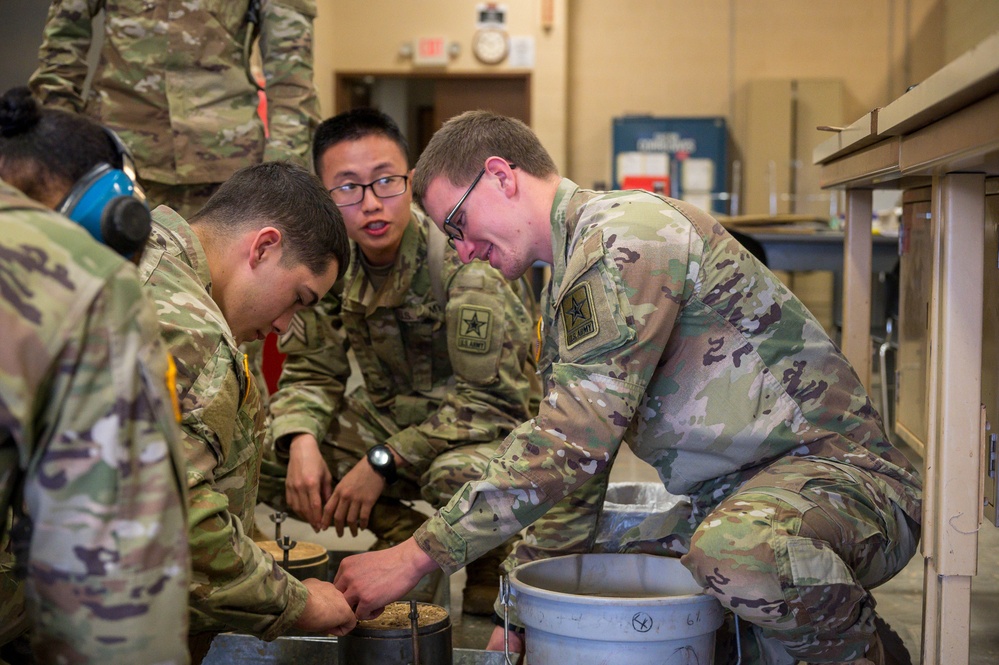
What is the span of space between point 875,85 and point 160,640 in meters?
8.58

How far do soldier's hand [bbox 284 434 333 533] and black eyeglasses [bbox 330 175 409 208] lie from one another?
59 cm

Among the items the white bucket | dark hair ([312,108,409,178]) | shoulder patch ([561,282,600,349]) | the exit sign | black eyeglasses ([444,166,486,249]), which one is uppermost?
the exit sign

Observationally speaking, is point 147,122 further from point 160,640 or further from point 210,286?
point 160,640

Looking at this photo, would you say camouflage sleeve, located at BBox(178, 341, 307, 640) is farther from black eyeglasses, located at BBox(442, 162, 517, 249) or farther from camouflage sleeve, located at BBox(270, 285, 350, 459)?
camouflage sleeve, located at BBox(270, 285, 350, 459)

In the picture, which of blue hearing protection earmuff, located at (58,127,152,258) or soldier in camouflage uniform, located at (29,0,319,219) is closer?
blue hearing protection earmuff, located at (58,127,152,258)

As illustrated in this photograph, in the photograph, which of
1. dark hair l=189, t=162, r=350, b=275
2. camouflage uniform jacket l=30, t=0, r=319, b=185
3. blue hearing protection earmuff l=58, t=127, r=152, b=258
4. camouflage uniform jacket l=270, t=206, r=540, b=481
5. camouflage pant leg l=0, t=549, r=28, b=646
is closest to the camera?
blue hearing protection earmuff l=58, t=127, r=152, b=258

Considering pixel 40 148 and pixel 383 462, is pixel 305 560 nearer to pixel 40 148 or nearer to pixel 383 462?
pixel 383 462

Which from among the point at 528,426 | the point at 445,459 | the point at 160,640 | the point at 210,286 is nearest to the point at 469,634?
the point at 445,459

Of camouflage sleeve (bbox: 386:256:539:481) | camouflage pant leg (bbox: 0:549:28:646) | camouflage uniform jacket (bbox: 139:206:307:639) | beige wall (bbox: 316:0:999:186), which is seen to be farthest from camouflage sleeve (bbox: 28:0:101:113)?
beige wall (bbox: 316:0:999:186)

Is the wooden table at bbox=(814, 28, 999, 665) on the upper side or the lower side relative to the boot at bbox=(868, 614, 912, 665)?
upper

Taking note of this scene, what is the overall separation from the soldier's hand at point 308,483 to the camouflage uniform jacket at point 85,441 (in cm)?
140

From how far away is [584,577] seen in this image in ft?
5.72

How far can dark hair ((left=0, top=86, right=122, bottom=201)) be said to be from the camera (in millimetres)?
974

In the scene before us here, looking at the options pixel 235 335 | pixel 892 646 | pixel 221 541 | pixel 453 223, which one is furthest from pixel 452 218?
pixel 892 646
